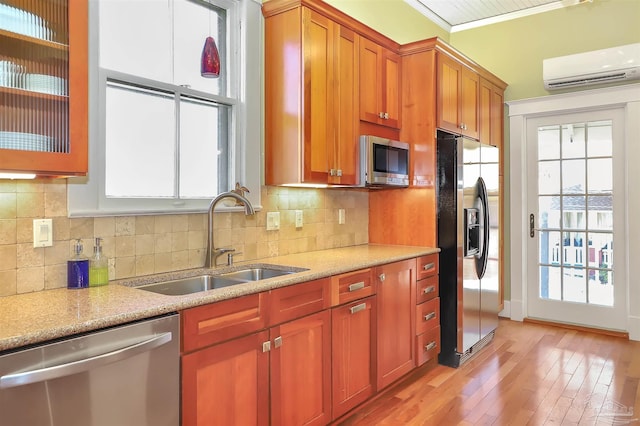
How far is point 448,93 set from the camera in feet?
11.6

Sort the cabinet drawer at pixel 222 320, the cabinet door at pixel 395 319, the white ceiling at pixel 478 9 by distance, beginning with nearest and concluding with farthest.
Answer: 1. the cabinet drawer at pixel 222 320
2. the cabinet door at pixel 395 319
3. the white ceiling at pixel 478 9

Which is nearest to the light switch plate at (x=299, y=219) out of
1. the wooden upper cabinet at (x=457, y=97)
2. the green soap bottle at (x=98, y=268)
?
the wooden upper cabinet at (x=457, y=97)

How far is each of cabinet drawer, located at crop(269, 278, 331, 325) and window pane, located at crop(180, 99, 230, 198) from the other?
875 millimetres

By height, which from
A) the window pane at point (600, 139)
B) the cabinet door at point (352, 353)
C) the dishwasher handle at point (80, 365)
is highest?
the window pane at point (600, 139)

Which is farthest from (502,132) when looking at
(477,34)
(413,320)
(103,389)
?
(103,389)

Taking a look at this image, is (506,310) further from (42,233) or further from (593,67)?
(42,233)

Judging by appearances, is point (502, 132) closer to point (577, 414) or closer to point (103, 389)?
point (577, 414)

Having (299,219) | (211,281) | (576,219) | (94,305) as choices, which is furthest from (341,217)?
(576,219)

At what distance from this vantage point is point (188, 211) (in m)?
2.39

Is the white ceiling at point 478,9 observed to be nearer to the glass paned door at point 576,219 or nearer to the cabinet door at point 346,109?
the glass paned door at point 576,219

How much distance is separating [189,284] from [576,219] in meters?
3.78

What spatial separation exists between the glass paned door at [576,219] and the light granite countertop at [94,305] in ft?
9.81

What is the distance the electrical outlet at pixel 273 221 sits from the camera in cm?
288

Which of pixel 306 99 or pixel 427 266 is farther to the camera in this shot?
pixel 427 266
